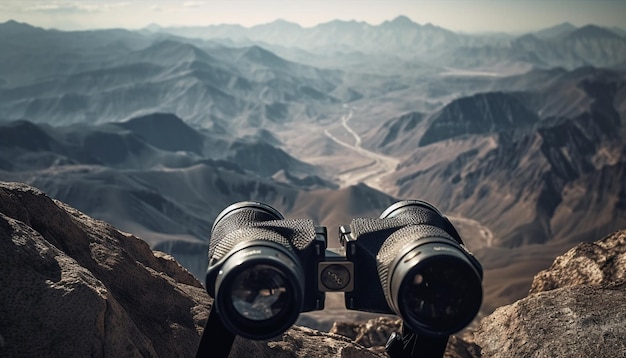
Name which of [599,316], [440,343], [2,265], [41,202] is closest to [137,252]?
[41,202]

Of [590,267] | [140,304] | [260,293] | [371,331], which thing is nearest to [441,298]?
[260,293]

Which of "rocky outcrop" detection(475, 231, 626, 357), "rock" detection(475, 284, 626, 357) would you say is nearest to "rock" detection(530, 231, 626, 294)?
"rocky outcrop" detection(475, 231, 626, 357)

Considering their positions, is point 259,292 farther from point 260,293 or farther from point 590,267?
point 590,267

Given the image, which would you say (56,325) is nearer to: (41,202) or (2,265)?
(2,265)

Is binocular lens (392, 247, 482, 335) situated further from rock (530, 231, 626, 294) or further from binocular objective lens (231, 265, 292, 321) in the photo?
rock (530, 231, 626, 294)

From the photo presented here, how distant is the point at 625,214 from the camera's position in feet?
529

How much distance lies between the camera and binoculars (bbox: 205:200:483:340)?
4.96 metres

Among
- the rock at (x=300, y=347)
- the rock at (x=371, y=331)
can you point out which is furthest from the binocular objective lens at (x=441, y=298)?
the rock at (x=371, y=331)

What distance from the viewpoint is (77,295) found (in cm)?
658

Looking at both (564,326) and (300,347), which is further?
(300,347)

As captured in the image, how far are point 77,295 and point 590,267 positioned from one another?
26.7 ft

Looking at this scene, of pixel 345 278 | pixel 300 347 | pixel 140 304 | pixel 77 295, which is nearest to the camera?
pixel 345 278

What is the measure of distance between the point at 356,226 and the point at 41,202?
198 inches

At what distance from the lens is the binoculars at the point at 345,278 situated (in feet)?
16.3
